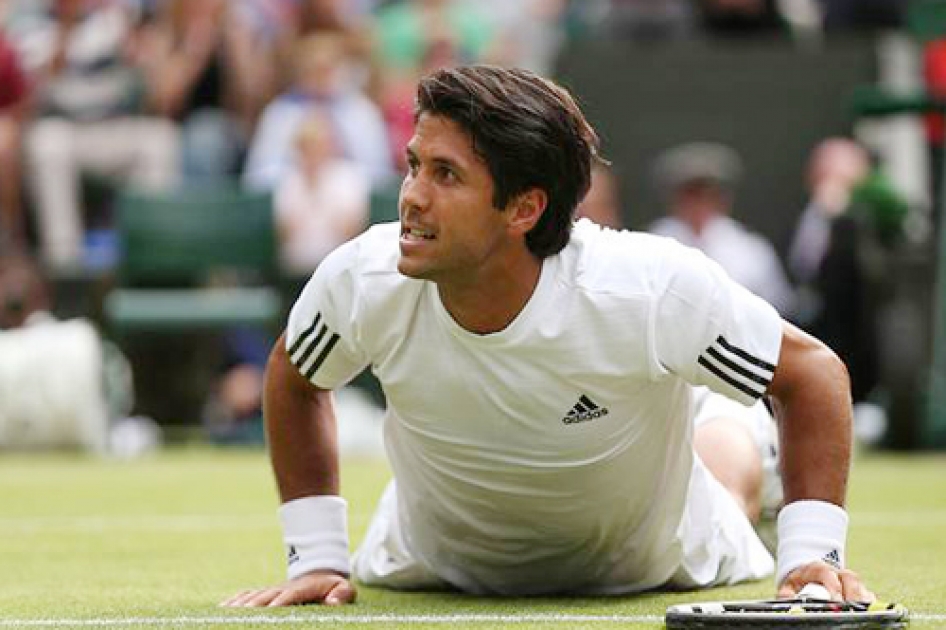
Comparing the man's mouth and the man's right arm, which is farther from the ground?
the man's mouth

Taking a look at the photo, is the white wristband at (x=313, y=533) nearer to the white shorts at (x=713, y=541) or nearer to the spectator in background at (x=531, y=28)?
the white shorts at (x=713, y=541)

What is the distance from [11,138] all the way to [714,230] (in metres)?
4.74

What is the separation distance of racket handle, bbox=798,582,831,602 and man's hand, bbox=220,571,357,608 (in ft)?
3.74

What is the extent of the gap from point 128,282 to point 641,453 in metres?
8.93

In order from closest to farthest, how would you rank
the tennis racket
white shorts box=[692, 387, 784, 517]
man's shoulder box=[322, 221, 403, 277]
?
the tennis racket, man's shoulder box=[322, 221, 403, 277], white shorts box=[692, 387, 784, 517]

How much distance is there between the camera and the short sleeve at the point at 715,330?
4469 millimetres

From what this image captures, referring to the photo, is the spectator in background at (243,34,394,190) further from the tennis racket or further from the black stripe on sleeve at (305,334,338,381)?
the tennis racket

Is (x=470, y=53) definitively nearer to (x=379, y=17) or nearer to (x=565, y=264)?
(x=379, y=17)

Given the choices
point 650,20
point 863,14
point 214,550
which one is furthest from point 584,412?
point 863,14

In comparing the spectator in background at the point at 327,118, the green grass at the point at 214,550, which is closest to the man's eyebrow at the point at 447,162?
the green grass at the point at 214,550

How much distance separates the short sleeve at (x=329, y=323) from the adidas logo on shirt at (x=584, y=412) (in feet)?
1.64

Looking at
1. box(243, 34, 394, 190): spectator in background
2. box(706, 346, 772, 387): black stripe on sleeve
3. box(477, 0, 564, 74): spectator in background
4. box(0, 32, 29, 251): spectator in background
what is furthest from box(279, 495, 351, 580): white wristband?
box(477, 0, 564, 74): spectator in background

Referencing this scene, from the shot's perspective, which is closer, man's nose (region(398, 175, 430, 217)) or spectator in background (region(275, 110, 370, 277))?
man's nose (region(398, 175, 430, 217))

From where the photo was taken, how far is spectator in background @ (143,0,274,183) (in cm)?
1444
